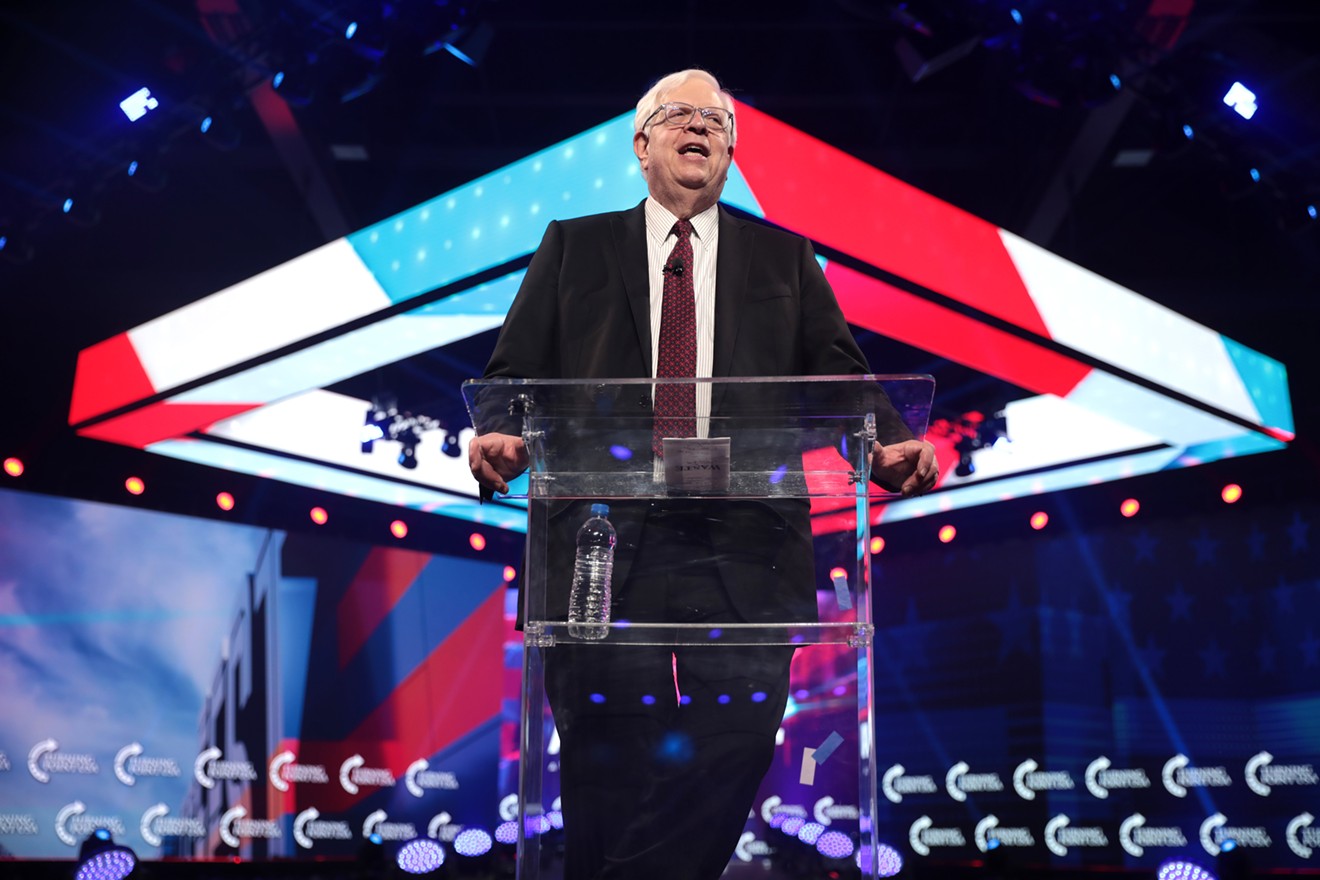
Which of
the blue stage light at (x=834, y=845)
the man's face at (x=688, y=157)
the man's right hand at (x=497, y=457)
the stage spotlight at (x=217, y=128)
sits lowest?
the blue stage light at (x=834, y=845)

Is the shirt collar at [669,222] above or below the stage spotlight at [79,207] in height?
below

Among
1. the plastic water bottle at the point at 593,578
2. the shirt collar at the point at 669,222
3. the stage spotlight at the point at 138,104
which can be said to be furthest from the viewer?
the stage spotlight at the point at 138,104

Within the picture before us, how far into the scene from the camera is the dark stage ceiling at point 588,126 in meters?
4.77

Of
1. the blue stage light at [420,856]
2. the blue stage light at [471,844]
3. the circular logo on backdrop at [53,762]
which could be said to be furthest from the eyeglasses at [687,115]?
the circular logo on backdrop at [53,762]

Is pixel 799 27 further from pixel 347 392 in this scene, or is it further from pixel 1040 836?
pixel 1040 836

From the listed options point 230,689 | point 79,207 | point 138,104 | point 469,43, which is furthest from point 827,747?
point 230,689

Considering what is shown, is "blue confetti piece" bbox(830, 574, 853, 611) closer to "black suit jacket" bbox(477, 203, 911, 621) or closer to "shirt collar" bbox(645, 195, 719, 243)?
"black suit jacket" bbox(477, 203, 911, 621)

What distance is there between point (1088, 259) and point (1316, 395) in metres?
1.62

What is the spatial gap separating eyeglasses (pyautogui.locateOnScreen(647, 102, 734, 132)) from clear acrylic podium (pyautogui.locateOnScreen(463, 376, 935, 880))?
694 millimetres

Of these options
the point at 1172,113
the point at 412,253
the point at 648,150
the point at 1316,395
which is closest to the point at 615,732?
the point at 648,150

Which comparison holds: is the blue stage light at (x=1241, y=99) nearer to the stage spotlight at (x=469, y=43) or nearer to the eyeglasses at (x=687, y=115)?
the stage spotlight at (x=469, y=43)

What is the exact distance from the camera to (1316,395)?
20.9ft

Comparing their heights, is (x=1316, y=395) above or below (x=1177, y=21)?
below

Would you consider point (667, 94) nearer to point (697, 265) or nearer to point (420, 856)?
point (697, 265)
